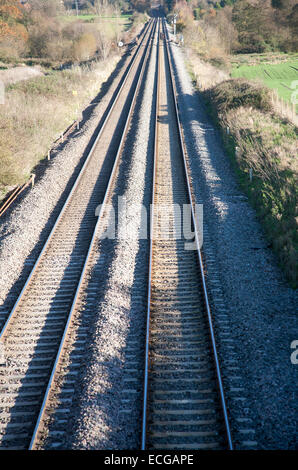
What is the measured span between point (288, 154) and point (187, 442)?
514 inches

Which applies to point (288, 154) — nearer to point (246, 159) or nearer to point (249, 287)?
point (246, 159)

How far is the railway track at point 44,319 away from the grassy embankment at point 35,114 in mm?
3029

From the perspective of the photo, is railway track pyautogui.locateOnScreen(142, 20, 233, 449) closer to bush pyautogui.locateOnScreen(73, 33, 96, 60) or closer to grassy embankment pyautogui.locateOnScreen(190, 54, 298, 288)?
grassy embankment pyautogui.locateOnScreen(190, 54, 298, 288)

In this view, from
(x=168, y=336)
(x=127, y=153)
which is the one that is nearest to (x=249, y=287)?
(x=168, y=336)

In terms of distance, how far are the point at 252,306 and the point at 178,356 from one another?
2.34m

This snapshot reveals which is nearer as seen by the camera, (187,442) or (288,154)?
(187,442)

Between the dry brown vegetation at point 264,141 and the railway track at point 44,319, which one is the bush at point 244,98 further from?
the railway track at point 44,319

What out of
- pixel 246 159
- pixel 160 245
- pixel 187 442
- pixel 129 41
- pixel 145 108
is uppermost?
pixel 129 41

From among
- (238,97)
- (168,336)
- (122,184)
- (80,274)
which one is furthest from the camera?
(238,97)

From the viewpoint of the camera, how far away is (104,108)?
27203mm

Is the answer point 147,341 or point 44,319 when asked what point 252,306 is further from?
point 44,319

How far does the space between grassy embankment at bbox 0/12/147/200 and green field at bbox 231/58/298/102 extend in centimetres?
1556

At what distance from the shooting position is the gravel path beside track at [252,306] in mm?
6422

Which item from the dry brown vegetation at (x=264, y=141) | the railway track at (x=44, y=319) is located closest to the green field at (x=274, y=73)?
the dry brown vegetation at (x=264, y=141)
